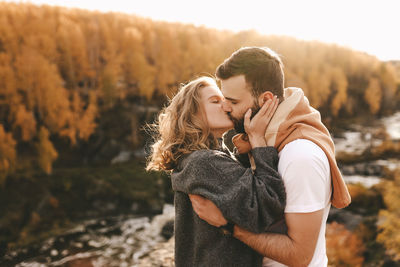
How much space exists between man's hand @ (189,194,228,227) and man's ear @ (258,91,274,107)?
713mm

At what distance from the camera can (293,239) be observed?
5.53 feet

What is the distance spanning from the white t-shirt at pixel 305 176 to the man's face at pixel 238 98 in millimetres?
424

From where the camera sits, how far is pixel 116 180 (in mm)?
21797

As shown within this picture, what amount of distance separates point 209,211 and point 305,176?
1.87 feet

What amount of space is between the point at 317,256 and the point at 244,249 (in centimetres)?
46

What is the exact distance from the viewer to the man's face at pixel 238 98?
1969 mm

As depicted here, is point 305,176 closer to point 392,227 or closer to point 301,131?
point 301,131

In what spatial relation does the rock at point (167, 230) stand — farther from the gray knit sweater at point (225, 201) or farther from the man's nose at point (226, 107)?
the man's nose at point (226, 107)

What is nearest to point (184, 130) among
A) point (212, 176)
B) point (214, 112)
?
point (214, 112)

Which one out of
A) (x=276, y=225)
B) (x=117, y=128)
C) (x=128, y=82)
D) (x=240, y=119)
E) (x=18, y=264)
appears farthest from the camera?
(x=128, y=82)

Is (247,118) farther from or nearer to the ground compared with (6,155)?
farther from the ground

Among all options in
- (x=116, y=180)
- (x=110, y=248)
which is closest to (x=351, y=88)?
(x=116, y=180)

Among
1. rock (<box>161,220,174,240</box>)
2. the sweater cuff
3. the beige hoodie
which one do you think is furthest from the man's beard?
rock (<box>161,220,174,240</box>)

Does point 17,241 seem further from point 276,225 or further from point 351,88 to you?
point 351,88
